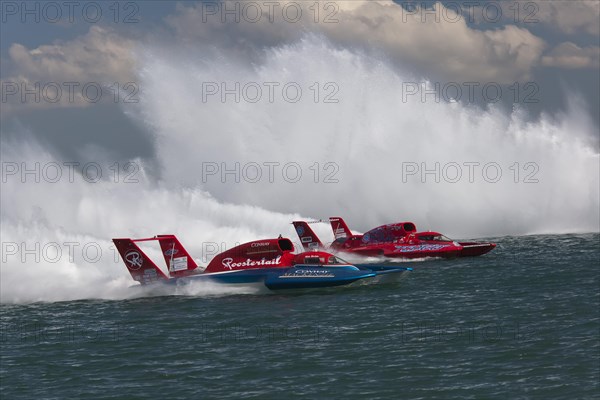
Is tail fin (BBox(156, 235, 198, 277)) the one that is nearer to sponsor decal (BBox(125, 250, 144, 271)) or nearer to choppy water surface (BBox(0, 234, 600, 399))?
sponsor decal (BBox(125, 250, 144, 271))

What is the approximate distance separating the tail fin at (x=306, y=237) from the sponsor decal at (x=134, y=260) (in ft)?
46.3

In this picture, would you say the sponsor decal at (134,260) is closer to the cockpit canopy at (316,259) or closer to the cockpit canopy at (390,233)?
the cockpit canopy at (316,259)

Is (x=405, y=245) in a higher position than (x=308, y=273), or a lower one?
higher

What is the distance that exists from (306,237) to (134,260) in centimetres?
1459

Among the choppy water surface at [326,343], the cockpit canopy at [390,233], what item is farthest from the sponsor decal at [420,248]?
the choppy water surface at [326,343]

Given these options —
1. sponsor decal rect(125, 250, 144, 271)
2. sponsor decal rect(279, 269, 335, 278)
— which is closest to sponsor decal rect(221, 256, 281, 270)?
sponsor decal rect(279, 269, 335, 278)

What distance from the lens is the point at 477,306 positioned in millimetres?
26062

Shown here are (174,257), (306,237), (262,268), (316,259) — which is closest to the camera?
(316,259)

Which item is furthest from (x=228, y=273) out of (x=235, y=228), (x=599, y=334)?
(x=235, y=228)

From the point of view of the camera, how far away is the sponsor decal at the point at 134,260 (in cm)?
3066

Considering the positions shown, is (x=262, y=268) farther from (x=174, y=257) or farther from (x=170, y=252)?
(x=170, y=252)

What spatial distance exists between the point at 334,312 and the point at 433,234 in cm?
1628

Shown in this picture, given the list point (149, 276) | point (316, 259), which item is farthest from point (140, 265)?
point (316, 259)

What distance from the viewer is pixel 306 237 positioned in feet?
143
